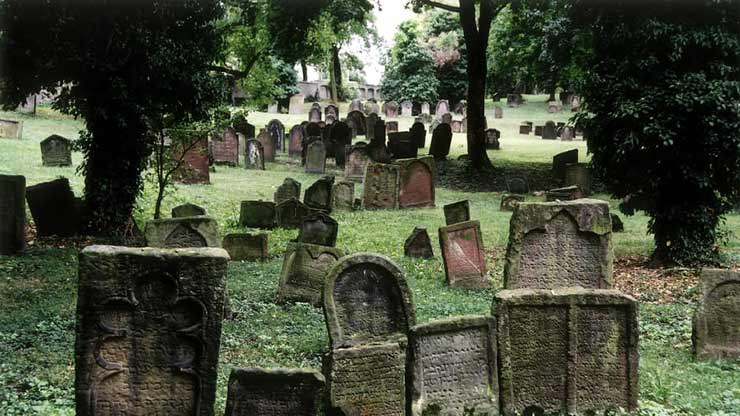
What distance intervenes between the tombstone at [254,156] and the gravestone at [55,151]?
6071 millimetres

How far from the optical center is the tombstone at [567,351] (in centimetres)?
713

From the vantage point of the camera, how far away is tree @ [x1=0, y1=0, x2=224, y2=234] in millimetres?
13492

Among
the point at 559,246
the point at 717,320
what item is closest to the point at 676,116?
the point at 559,246

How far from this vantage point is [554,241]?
10.2m

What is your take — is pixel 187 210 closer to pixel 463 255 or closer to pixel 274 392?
pixel 463 255

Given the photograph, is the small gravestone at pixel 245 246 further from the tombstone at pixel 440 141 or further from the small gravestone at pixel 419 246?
the tombstone at pixel 440 141

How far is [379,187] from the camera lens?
68.9ft

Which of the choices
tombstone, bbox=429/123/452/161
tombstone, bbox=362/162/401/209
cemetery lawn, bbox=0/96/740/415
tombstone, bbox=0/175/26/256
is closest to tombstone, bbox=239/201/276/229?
cemetery lawn, bbox=0/96/740/415

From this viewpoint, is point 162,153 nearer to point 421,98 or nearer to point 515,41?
point 515,41

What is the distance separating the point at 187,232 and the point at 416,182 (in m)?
11.8

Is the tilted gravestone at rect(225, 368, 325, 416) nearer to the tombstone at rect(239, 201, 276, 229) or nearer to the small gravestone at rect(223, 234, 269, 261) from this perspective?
the small gravestone at rect(223, 234, 269, 261)

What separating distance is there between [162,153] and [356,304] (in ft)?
30.5

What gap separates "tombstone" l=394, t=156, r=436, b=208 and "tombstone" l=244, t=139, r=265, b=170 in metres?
7.09

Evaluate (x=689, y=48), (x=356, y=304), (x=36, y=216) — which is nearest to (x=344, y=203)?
(x=36, y=216)
